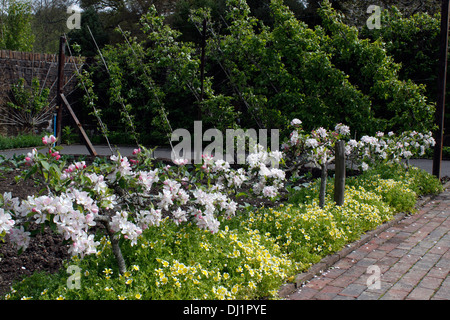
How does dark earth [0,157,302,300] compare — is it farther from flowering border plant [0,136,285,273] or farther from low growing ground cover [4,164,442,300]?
flowering border plant [0,136,285,273]

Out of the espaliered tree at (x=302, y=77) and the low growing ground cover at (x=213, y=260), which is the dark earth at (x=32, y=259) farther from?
the espaliered tree at (x=302, y=77)

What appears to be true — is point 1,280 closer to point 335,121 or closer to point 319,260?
point 319,260

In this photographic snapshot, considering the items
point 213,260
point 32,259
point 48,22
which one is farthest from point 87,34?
Result: point 213,260

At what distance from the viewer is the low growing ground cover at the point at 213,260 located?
261cm

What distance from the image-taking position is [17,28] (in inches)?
680

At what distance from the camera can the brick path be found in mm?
3188

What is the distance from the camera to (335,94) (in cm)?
738

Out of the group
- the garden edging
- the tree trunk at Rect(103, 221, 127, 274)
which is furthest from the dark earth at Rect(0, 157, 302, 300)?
the garden edging

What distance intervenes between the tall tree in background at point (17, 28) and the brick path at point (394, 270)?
1647 cm

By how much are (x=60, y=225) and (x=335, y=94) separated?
5906mm

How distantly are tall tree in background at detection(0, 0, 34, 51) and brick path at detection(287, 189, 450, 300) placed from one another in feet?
54.0

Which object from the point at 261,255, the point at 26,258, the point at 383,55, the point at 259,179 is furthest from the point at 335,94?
the point at 26,258

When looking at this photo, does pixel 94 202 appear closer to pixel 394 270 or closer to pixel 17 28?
pixel 394 270

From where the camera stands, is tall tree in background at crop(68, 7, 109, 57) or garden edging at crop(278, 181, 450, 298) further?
tall tree in background at crop(68, 7, 109, 57)
